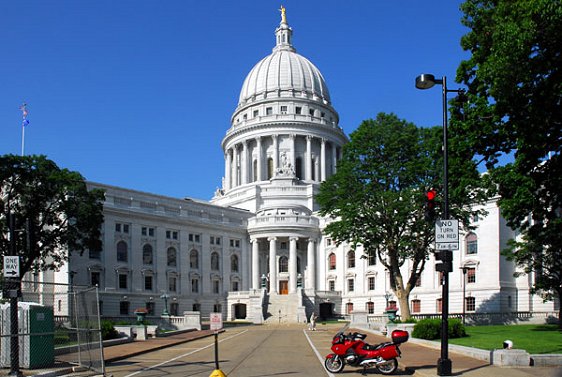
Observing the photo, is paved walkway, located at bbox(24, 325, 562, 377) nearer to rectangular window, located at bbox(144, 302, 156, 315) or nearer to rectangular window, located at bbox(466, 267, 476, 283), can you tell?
rectangular window, located at bbox(466, 267, 476, 283)

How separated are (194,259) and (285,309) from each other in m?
16.1

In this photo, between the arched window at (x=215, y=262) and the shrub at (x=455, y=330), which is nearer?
the shrub at (x=455, y=330)

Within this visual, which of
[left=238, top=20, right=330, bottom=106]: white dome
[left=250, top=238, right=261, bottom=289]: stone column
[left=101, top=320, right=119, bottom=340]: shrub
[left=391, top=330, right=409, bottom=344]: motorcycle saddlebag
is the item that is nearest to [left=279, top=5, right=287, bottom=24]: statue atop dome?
[left=238, top=20, right=330, bottom=106]: white dome

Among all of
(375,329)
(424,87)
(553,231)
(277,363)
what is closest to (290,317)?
(375,329)

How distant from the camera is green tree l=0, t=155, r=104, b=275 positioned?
47094 mm

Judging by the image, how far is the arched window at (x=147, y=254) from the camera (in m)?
79.5

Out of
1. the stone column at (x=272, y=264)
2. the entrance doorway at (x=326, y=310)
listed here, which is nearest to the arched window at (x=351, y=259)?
the entrance doorway at (x=326, y=310)

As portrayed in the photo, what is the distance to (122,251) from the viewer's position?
76.9 meters

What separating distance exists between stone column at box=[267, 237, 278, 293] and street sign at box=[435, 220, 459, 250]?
69630mm

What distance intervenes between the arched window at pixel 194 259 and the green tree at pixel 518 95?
6385cm

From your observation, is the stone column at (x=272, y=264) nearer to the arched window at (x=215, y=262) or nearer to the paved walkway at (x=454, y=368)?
the arched window at (x=215, y=262)

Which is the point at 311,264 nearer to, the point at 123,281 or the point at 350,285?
the point at 350,285

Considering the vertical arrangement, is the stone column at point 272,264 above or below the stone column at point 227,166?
below

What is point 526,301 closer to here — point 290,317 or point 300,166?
point 290,317
